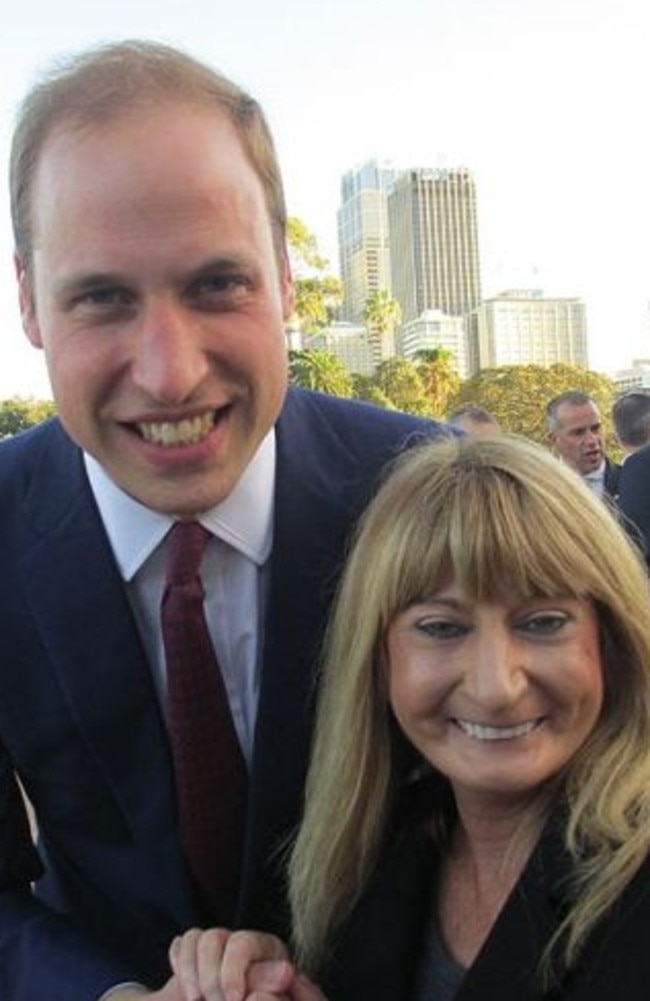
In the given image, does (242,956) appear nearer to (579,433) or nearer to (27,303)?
(27,303)

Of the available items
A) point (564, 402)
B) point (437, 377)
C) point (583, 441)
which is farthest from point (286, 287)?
point (437, 377)

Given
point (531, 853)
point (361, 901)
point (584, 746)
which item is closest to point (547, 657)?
point (584, 746)

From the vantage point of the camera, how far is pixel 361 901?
1728 millimetres

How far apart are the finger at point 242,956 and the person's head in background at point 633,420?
6236mm

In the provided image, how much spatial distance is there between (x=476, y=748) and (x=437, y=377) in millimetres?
33849

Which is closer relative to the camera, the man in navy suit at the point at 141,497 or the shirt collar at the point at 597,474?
the man in navy suit at the point at 141,497

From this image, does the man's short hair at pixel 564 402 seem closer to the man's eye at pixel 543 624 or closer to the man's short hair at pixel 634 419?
the man's short hair at pixel 634 419

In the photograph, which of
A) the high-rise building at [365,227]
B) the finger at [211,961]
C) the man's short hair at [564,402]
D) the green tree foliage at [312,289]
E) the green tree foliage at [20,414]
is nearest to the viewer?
the finger at [211,961]

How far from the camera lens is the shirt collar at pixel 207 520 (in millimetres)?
1797

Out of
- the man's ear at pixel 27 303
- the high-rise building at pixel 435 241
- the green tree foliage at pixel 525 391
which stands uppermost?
the high-rise building at pixel 435 241

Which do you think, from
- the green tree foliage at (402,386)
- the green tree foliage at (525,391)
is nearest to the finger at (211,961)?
the green tree foliage at (402,386)

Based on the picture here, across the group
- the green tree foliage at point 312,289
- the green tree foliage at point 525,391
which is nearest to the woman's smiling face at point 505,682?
the green tree foliage at point 312,289

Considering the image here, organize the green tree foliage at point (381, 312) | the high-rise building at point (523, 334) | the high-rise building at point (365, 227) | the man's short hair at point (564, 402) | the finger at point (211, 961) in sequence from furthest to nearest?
the high-rise building at point (365, 227)
the high-rise building at point (523, 334)
the green tree foliage at point (381, 312)
the man's short hair at point (564, 402)
the finger at point (211, 961)

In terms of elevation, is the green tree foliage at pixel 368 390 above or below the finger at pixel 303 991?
above
